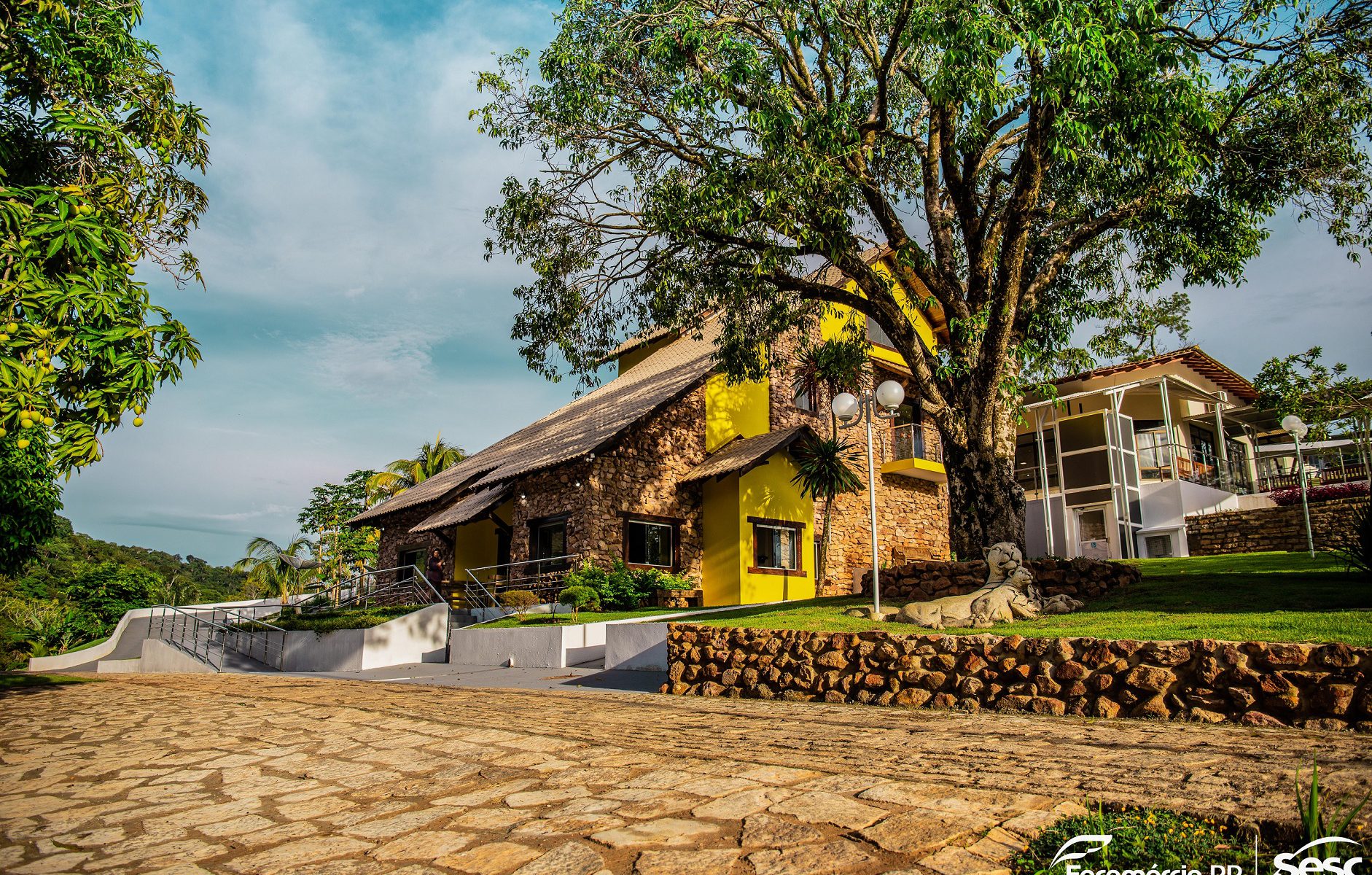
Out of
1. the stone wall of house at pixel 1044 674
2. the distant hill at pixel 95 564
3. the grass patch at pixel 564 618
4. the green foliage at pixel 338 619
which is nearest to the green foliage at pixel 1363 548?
the stone wall of house at pixel 1044 674

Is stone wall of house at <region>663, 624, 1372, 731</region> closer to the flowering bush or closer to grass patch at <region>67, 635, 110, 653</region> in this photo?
the flowering bush

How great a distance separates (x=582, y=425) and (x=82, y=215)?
57.3 feet

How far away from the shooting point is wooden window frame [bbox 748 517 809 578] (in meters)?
20.9

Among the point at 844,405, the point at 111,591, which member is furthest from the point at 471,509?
the point at 111,591

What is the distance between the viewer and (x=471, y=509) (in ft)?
69.9

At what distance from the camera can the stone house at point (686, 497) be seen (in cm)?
2017

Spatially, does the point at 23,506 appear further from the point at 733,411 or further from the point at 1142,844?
the point at 1142,844

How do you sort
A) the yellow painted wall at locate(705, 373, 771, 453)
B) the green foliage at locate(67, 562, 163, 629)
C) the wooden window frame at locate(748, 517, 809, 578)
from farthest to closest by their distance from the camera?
the green foliage at locate(67, 562, 163, 629) → the yellow painted wall at locate(705, 373, 771, 453) → the wooden window frame at locate(748, 517, 809, 578)

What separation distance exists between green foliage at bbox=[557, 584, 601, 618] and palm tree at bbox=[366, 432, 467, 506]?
2511 centimetres

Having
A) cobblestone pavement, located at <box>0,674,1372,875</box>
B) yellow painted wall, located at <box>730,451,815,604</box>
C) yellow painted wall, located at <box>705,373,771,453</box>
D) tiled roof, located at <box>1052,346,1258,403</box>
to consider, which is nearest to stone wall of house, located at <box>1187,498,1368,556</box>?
tiled roof, located at <box>1052,346,1258,403</box>

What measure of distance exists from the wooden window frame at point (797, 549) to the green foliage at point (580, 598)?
4575mm

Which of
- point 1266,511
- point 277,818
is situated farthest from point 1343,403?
point 277,818

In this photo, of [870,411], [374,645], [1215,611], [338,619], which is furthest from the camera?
[338,619]

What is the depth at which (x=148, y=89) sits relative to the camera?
6941 millimetres
